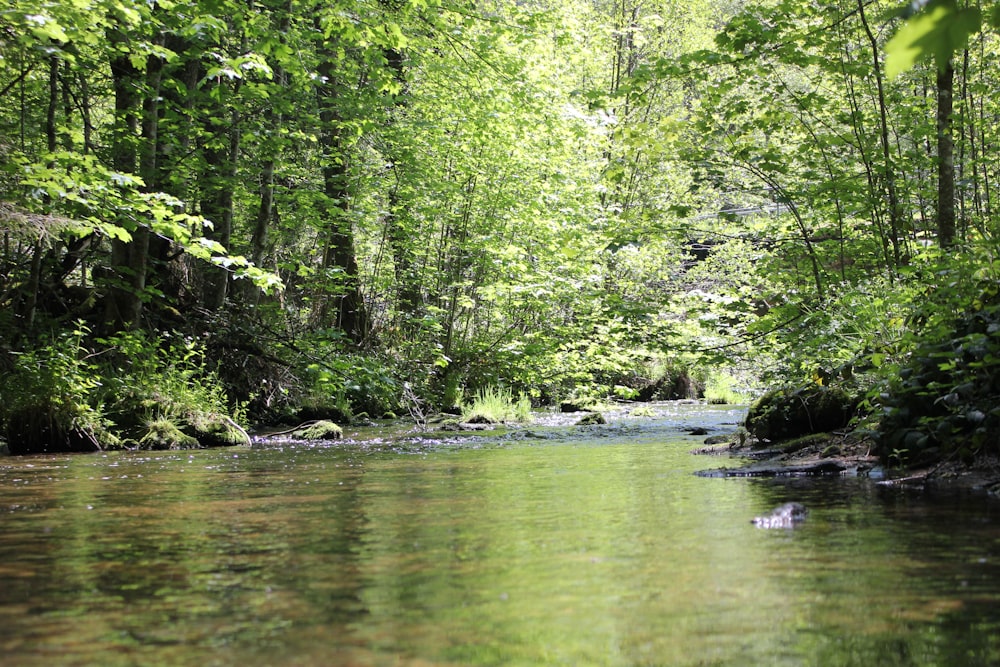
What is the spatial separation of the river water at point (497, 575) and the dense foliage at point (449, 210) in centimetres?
133

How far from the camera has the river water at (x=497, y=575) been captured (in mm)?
1978

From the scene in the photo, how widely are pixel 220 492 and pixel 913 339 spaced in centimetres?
442

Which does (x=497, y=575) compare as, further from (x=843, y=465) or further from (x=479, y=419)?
(x=479, y=419)

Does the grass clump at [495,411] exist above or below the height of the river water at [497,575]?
above

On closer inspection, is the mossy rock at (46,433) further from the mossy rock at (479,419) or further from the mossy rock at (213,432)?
the mossy rock at (479,419)

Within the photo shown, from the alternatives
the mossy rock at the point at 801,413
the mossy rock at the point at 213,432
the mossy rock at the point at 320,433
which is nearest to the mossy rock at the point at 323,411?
the mossy rock at the point at 320,433

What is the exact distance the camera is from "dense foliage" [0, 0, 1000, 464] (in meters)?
7.57

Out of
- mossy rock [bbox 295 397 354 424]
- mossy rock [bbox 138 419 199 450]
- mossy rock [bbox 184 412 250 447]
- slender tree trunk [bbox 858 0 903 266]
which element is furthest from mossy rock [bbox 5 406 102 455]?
slender tree trunk [bbox 858 0 903 266]

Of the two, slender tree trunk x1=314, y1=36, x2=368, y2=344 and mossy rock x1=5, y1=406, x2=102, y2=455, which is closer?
mossy rock x1=5, y1=406, x2=102, y2=455

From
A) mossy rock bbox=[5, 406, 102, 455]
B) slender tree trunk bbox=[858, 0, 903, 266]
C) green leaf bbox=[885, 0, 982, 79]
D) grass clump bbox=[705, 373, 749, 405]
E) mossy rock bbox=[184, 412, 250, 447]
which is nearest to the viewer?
green leaf bbox=[885, 0, 982, 79]

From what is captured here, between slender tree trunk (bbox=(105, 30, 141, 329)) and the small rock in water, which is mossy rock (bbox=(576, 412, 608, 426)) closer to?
slender tree trunk (bbox=(105, 30, 141, 329))

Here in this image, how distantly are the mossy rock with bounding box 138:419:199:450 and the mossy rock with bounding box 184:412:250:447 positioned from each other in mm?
189

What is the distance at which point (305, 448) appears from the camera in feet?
29.3

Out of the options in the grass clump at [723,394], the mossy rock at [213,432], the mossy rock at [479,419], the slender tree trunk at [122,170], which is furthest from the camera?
the grass clump at [723,394]
